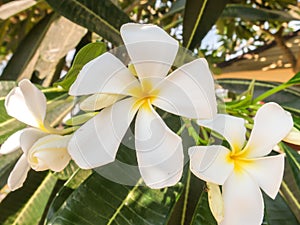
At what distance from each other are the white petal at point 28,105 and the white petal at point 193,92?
0.13m

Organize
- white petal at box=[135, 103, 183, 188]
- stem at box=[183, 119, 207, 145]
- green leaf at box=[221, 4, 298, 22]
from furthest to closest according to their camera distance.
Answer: green leaf at box=[221, 4, 298, 22]
stem at box=[183, 119, 207, 145]
white petal at box=[135, 103, 183, 188]

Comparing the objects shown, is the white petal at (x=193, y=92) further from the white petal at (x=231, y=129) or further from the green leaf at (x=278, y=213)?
the green leaf at (x=278, y=213)

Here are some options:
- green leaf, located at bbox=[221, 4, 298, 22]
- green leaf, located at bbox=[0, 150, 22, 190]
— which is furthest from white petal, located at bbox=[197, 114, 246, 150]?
green leaf, located at bbox=[221, 4, 298, 22]

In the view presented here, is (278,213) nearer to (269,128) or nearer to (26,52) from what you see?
(269,128)

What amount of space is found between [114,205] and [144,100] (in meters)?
0.18

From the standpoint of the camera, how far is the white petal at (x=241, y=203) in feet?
1.25

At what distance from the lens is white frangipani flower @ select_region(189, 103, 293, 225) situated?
376 millimetres

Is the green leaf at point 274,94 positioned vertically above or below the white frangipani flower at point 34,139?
below

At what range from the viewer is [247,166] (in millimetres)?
406

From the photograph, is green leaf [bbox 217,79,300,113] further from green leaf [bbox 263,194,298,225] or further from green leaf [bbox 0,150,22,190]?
green leaf [bbox 0,150,22,190]

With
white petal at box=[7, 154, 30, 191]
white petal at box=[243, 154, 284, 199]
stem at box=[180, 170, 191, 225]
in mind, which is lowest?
stem at box=[180, 170, 191, 225]

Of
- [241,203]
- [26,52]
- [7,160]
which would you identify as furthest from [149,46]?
[26,52]

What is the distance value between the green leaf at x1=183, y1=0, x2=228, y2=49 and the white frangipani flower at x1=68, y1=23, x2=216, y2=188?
0.41 m

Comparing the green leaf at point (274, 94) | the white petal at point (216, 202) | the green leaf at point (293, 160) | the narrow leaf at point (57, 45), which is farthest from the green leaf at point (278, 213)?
the narrow leaf at point (57, 45)
